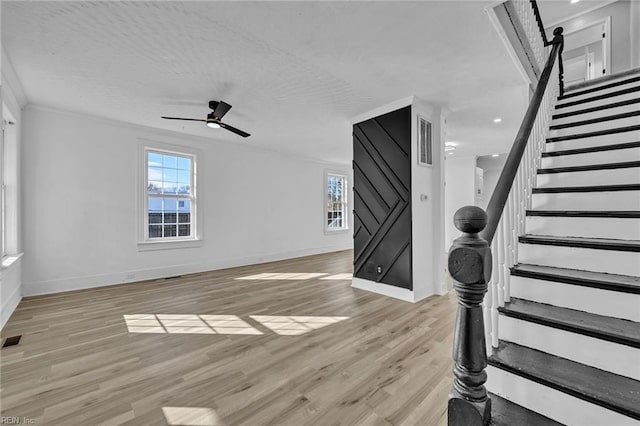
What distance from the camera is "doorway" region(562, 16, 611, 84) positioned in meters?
4.42

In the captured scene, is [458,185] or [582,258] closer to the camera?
[582,258]

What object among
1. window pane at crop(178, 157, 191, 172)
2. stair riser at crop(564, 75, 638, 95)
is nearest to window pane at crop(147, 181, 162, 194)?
window pane at crop(178, 157, 191, 172)

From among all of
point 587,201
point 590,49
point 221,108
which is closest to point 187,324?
point 221,108

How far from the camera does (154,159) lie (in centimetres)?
495

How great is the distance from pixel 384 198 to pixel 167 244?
13.0ft

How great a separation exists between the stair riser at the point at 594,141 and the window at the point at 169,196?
554 cm

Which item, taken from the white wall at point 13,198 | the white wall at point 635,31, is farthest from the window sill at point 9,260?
the white wall at point 635,31

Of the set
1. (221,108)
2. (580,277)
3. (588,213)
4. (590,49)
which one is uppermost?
(590,49)

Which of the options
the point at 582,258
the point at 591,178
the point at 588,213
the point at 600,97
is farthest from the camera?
the point at 600,97

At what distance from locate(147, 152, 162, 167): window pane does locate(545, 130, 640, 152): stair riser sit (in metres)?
5.70

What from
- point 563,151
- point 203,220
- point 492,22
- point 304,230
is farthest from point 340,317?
point 304,230

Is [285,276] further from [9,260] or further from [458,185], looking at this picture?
[458,185]

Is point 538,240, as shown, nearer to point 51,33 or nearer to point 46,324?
point 51,33

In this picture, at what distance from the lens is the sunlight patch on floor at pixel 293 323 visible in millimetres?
2723
